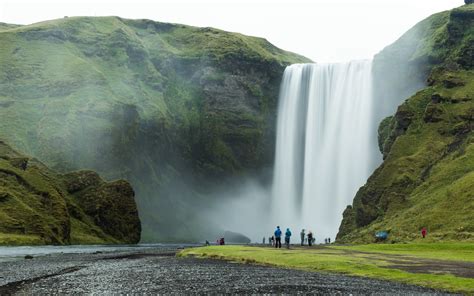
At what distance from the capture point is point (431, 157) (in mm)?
102250

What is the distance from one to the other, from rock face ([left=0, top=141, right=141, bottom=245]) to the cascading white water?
2134 inches

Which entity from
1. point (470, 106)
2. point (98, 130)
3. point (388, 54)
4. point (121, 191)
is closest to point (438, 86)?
point (470, 106)

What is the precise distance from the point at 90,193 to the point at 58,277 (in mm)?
131072

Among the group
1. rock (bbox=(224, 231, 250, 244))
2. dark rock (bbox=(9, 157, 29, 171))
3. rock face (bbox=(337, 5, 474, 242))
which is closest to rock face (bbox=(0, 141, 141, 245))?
dark rock (bbox=(9, 157, 29, 171))

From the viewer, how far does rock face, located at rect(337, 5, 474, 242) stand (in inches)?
3152

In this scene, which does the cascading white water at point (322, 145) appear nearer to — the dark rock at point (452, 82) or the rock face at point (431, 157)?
the rock face at point (431, 157)

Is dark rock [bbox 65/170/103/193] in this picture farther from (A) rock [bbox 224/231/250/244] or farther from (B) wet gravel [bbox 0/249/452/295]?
(B) wet gravel [bbox 0/249/452/295]

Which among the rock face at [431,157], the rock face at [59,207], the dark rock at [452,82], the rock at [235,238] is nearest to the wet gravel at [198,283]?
the rock face at [431,157]

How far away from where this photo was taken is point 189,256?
62.6 meters

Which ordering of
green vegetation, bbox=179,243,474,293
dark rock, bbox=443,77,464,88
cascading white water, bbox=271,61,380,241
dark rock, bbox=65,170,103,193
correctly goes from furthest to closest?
dark rock, bbox=65,170,103,193
cascading white water, bbox=271,61,380,241
dark rock, bbox=443,77,464,88
green vegetation, bbox=179,243,474,293

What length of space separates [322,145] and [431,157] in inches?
2389

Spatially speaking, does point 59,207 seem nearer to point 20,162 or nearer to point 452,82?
point 20,162

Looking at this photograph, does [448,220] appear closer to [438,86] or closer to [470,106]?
[470,106]

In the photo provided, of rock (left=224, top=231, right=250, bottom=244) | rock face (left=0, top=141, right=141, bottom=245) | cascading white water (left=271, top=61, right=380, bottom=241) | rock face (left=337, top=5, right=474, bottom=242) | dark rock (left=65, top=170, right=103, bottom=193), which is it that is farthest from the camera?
rock (left=224, top=231, right=250, bottom=244)
